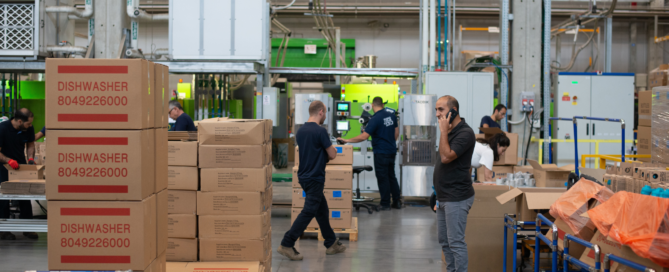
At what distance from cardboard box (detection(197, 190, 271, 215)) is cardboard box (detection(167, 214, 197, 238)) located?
8 centimetres

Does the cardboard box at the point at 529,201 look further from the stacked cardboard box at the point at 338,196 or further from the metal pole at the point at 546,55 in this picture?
the metal pole at the point at 546,55

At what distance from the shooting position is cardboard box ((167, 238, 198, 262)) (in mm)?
3498

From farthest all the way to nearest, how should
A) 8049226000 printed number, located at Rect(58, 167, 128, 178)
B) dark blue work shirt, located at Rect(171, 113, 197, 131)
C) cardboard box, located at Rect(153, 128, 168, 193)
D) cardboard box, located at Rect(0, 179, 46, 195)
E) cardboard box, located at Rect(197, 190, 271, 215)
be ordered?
dark blue work shirt, located at Rect(171, 113, 197, 131) → cardboard box, located at Rect(0, 179, 46, 195) → cardboard box, located at Rect(197, 190, 271, 215) → cardboard box, located at Rect(153, 128, 168, 193) → 8049226000 printed number, located at Rect(58, 167, 128, 178)

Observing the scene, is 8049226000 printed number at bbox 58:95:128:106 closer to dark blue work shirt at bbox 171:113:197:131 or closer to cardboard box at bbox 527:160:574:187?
cardboard box at bbox 527:160:574:187

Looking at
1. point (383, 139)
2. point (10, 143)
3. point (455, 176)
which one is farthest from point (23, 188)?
point (383, 139)

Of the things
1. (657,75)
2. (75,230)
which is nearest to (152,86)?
(75,230)

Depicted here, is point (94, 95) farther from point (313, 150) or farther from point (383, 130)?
point (383, 130)

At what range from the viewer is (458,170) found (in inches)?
123

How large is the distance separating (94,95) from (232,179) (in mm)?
1486

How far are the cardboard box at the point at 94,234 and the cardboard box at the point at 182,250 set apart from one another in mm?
1407

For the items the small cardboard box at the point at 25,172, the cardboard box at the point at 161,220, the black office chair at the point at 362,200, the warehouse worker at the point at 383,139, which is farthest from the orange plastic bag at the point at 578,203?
the small cardboard box at the point at 25,172

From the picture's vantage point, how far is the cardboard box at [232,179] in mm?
3463

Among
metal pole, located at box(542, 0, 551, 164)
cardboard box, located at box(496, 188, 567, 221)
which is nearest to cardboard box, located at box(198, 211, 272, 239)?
cardboard box, located at box(496, 188, 567, 221)

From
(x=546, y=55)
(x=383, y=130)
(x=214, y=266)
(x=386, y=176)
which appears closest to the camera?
(x=214, y=266)
